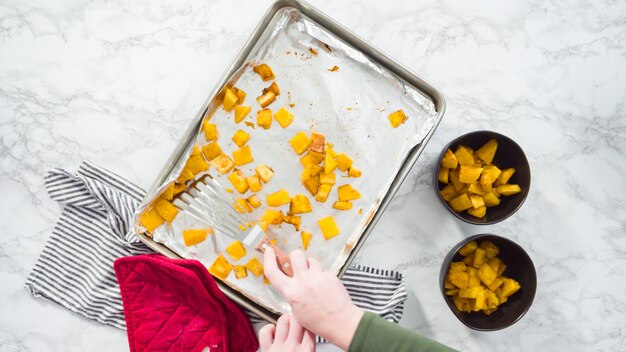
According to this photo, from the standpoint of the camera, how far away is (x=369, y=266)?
0.91 metres

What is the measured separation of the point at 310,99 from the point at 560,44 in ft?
1.52

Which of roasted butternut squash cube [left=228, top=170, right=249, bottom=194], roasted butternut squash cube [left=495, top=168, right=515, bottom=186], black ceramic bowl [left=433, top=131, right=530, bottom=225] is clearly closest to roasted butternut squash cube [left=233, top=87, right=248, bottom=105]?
roasted butternut squash cube [left=228, top=170, right=249, bottom=194]

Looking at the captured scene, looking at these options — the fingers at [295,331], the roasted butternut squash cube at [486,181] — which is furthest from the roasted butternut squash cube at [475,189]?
the fingers at [295,331]

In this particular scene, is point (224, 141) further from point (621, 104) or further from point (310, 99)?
point (621, 104)

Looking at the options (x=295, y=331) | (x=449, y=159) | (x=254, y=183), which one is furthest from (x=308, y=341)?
(x=449, y=159)

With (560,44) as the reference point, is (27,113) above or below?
below

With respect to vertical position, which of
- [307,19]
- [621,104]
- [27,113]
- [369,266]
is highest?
[621,104]

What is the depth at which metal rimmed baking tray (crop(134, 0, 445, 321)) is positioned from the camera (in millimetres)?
798

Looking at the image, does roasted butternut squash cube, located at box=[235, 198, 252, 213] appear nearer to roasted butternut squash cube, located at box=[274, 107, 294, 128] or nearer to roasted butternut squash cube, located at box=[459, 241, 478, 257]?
roasted butternut squash cube, located at box=[274, 107, 294, 128]

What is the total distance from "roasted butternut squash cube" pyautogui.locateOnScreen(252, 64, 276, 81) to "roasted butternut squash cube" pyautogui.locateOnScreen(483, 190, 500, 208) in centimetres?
39

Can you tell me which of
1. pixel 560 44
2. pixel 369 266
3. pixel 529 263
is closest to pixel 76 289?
pixel 369 266

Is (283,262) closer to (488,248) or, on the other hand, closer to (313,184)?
(313,184)

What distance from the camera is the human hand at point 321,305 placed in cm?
72

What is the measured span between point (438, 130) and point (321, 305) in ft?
1.22
